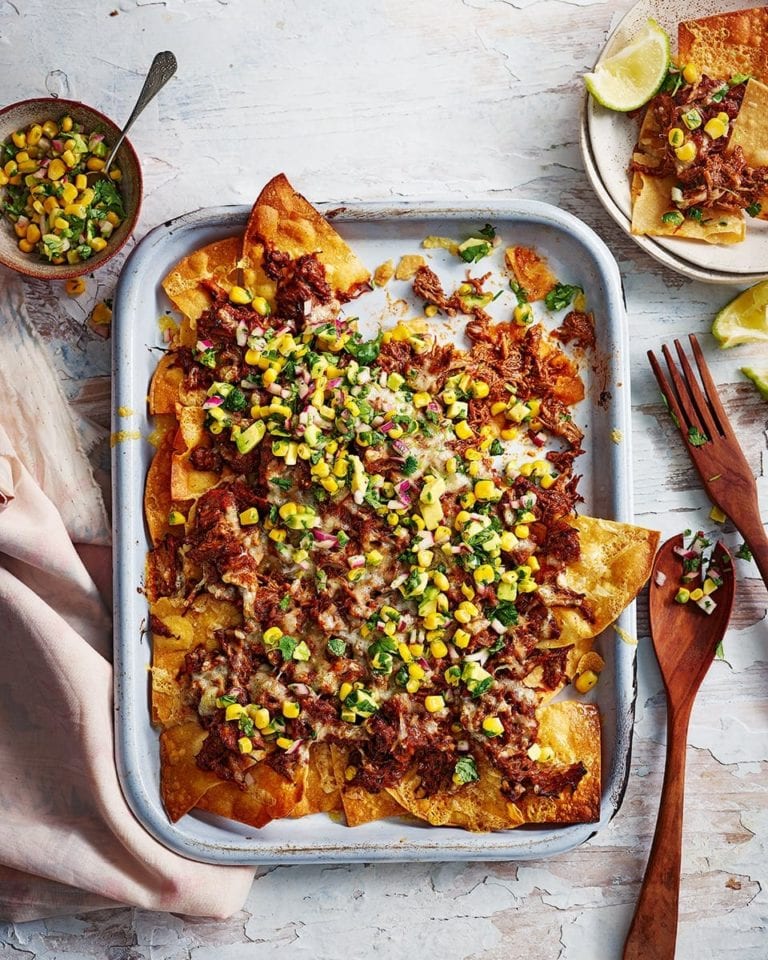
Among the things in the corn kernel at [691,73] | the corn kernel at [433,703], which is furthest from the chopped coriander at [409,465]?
the corn kernel at [691,73]

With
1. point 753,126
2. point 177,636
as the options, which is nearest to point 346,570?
point 177,636

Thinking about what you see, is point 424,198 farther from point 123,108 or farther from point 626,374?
point 123,108

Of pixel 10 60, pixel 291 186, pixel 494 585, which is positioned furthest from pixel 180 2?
pixel 494 585

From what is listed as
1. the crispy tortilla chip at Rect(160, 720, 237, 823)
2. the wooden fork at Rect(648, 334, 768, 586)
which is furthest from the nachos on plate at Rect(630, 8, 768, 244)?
the crispy tortilla chip at Rect(160, 720, 237, 823)

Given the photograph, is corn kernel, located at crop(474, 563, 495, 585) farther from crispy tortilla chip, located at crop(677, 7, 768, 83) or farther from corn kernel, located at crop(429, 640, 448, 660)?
crispy tortilla chip, located at crop(677, 7, 768, 83)

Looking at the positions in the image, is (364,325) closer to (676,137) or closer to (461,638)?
(461,638)

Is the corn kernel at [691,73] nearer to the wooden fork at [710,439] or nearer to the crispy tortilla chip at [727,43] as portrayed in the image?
the crispy tortilla chip at [727,43]
